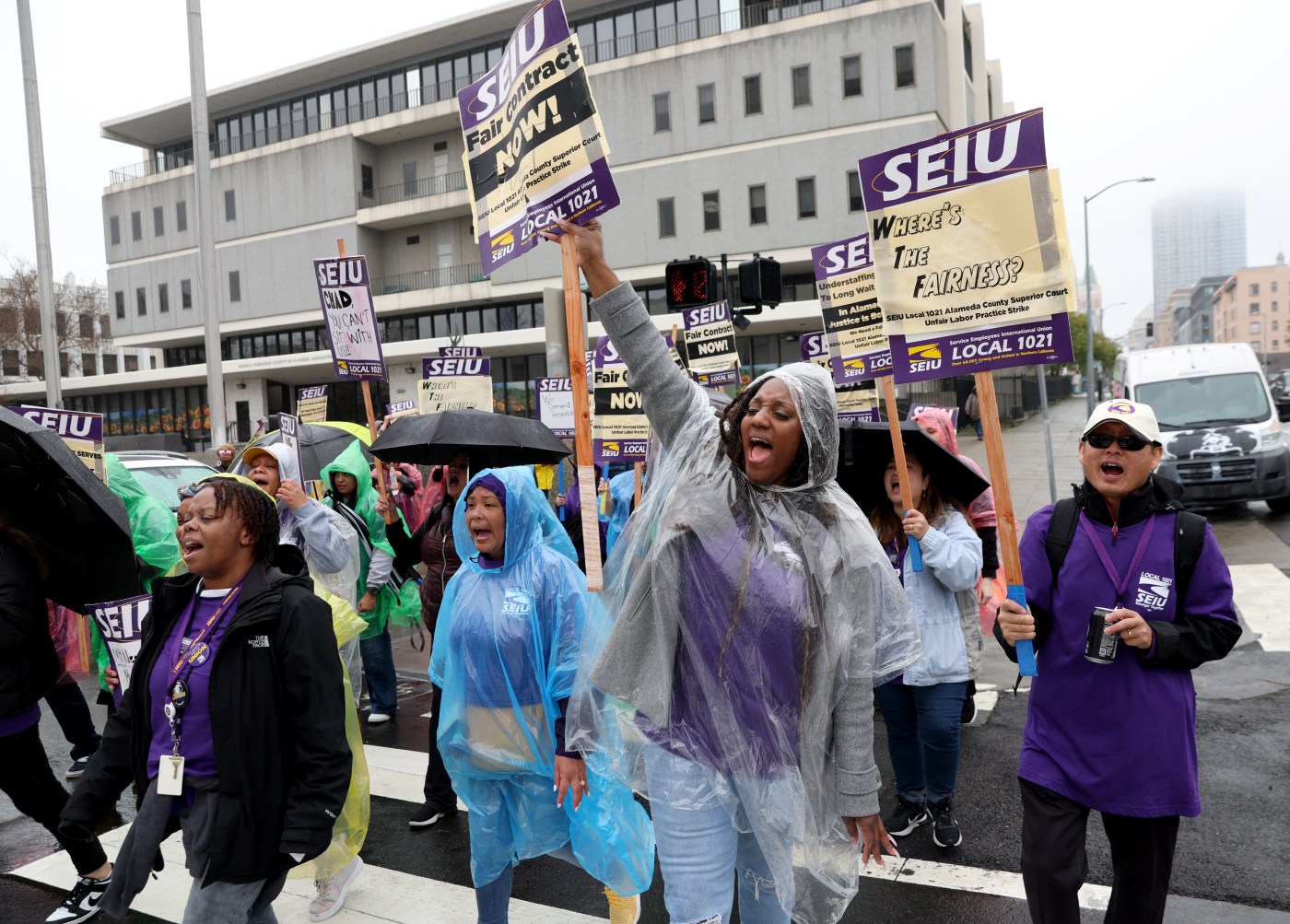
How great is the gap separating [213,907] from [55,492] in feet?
6.55

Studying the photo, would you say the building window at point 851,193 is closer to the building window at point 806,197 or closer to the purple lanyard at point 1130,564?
the building window at point 806,197

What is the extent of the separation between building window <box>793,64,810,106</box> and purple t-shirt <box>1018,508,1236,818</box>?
33233mm

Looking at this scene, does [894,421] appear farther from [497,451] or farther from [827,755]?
[497,451]

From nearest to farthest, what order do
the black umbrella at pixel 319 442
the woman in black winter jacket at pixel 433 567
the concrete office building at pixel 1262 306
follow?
the woman in black winter jacket at pixel 433 567, the black umbrella at pixel 319 442, the concrete office building at pixel 1262 306

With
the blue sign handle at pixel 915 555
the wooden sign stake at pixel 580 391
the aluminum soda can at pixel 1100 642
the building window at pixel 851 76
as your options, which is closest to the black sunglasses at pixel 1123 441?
the aluminum soda can at pixel 1100 642

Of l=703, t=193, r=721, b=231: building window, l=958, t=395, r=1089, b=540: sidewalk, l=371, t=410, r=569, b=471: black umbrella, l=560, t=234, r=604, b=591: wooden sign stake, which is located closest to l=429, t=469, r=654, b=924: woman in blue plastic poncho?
l=560, t=234, r=604, b=591: wooden sign stake

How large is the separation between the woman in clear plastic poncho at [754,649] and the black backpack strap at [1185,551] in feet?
3.36

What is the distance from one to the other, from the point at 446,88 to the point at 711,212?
13.8 meters

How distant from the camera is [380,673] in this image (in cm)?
695

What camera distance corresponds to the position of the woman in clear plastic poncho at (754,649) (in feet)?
8.34

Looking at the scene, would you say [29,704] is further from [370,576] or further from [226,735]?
[370,576]

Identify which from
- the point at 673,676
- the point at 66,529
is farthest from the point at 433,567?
the point at 673,676

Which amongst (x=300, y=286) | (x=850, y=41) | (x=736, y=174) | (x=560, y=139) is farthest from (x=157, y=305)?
(x=560, y=139)

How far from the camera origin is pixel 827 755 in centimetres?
265
